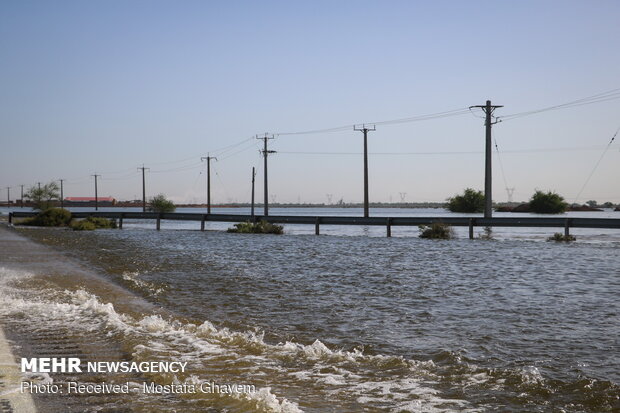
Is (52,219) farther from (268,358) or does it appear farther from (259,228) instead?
(268,358)

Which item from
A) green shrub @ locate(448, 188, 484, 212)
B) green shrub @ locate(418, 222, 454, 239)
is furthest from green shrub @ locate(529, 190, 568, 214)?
green shrub @ locate(418, 222, 454, 239)

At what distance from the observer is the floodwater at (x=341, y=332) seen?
18.1ft

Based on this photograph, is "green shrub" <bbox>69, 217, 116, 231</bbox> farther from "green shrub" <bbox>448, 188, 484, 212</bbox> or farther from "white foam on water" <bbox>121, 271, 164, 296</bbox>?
"green shrub" <bbox>448, 188, 484, 212</bbox>

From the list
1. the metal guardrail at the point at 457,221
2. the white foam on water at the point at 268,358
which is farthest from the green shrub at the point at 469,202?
the white foam on water at the point at 268,358

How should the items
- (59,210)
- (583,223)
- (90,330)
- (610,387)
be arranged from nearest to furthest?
(610,387), (90,330), (583,223), (59,210)

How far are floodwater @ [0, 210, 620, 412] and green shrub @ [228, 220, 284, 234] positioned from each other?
22.9m

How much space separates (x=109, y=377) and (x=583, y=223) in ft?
96.7

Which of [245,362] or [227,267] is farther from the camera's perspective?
[227,267]

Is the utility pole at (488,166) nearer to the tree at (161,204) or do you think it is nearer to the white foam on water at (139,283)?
the white foam on water at (139,283)

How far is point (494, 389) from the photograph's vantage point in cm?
580

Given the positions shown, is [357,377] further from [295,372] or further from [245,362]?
[245,362]

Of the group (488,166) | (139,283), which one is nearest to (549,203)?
(488,166)

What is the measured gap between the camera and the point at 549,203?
81.1 metres

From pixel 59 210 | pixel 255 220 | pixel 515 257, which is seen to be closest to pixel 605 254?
pixel 515 257
